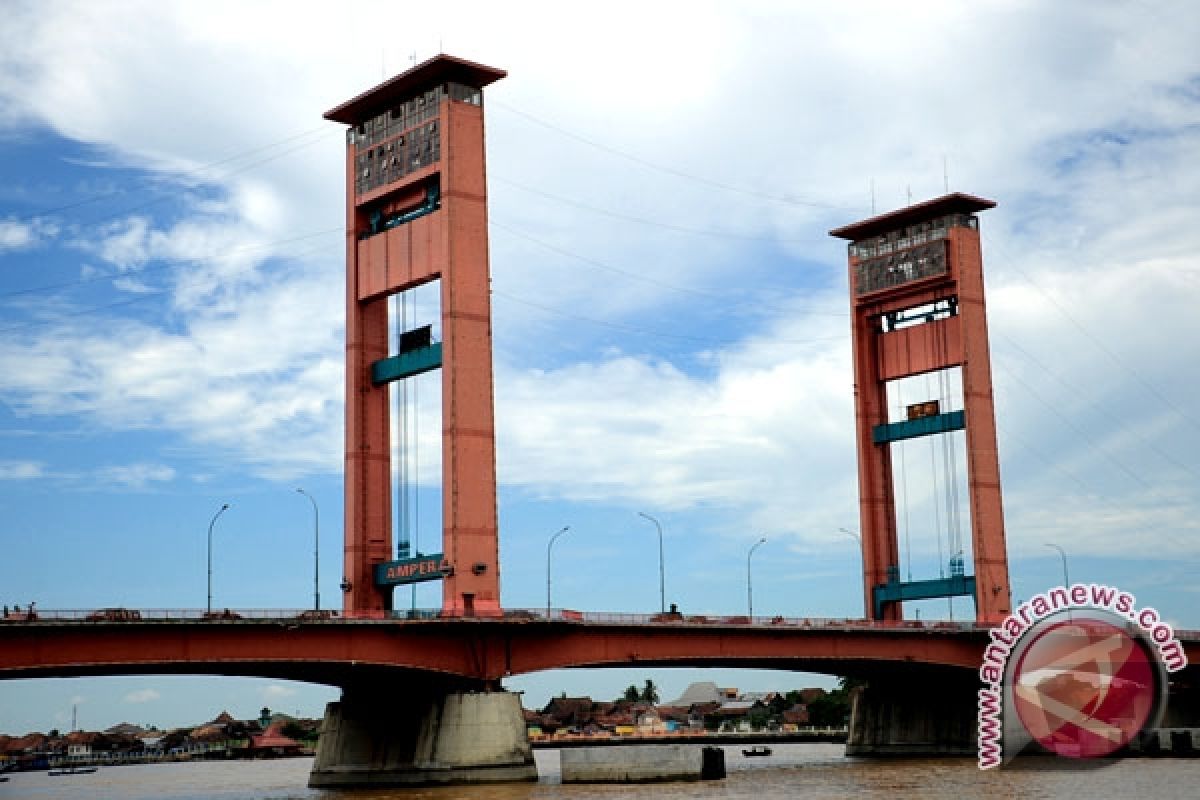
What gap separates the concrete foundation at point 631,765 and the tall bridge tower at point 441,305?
29.1ft

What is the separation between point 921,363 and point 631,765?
140 feet

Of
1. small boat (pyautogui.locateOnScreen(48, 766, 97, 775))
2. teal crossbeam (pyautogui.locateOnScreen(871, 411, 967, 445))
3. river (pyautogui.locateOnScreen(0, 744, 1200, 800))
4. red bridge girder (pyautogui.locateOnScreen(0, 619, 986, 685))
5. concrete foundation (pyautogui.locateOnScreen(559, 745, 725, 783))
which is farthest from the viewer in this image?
small boat (pyautogui.locateOnScreen(48, 766, 97, 775))

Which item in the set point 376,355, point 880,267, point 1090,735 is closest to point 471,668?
point 376,355

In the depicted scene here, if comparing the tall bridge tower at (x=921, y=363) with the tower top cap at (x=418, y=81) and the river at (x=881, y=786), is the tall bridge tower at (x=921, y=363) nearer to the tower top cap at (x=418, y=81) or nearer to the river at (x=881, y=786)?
the river at (x=881, y=786)

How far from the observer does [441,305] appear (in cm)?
8006

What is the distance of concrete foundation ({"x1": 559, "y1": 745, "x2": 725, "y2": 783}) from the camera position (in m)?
77.7

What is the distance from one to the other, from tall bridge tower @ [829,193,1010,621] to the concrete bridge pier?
465 centimetres

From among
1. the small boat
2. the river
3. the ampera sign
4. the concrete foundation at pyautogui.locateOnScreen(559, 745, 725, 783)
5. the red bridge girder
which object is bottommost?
the small boat

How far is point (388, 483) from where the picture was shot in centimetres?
8538

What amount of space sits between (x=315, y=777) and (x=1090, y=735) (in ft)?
153

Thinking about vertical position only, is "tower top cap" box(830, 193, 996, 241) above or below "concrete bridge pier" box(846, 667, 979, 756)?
above

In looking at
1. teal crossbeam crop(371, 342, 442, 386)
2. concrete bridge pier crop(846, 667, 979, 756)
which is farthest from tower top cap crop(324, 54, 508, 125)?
concrete bridge pier crop(846, 667, 979, 756)

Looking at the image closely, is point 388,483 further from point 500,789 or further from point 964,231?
point 964,231

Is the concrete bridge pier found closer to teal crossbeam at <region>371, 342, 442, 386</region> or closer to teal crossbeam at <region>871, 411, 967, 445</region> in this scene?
teal crossbeam at <region>871, 411, 967, 445</region>
